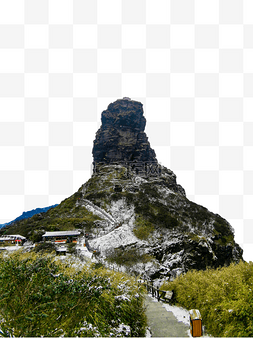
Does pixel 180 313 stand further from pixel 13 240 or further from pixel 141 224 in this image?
pixel 141 224

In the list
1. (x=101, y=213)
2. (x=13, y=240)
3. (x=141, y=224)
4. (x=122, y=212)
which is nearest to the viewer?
(x=13, y=240)

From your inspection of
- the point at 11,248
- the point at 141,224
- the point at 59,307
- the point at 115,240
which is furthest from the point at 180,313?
the point at 141,224

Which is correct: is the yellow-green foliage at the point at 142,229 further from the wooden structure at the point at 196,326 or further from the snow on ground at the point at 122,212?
the wooden structure at the point at 196,326

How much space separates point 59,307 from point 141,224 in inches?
1901

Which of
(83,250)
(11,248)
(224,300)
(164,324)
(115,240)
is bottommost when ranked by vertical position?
(164,324)

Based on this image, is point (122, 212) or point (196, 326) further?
point (122, 212)

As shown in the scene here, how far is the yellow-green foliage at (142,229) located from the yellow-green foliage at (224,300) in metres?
35.5

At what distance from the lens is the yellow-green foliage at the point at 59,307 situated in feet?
25.5

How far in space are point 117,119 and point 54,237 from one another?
96876mm

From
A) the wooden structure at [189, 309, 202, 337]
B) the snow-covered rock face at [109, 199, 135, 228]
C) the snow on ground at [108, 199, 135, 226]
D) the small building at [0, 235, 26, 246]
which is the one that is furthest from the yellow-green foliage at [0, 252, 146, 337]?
the snow on ground at [108, 199, 135, 226]

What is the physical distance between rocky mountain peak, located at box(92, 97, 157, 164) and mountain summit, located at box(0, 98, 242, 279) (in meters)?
3.12

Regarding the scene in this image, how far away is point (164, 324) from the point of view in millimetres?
11727

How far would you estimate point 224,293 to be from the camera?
10.6m

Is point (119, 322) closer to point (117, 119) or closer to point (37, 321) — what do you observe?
point (37, 321)
